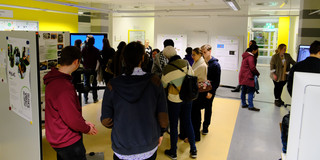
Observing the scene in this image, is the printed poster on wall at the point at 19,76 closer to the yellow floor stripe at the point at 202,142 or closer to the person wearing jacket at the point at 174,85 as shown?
the yellow floor stripe at the point at 202,142

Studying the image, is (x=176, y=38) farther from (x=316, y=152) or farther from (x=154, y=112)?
(x=316, y=152)

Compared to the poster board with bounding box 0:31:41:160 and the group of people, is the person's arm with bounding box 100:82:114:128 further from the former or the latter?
the poster board with bounding box 0:31:41:160

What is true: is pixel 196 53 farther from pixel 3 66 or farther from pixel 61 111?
pixel 3 66

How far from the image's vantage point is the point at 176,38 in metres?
9.80

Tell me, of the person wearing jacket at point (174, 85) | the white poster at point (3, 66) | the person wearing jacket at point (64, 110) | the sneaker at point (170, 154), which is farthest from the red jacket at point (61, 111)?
the sneaker at point (170, 154)

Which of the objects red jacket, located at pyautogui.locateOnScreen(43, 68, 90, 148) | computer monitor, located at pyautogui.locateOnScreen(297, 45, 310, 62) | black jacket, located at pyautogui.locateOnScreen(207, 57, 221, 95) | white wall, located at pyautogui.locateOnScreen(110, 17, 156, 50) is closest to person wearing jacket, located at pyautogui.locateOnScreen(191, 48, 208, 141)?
black jacket, located at pyautogui.locateOnScreen(207, 57, 221, 95)

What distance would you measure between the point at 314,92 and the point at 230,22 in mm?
8850

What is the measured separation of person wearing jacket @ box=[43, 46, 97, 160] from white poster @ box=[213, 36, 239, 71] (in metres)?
7.63

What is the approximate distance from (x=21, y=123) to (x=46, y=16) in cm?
767

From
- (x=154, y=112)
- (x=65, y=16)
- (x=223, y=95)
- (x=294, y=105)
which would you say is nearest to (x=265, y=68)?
(x=223, y=95)

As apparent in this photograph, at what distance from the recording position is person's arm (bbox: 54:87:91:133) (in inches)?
84.0

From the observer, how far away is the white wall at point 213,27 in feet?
29.5

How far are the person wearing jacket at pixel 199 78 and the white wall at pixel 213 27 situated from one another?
A: 17.4ft

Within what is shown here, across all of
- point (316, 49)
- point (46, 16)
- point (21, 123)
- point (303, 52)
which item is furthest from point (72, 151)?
point (46, 16)
